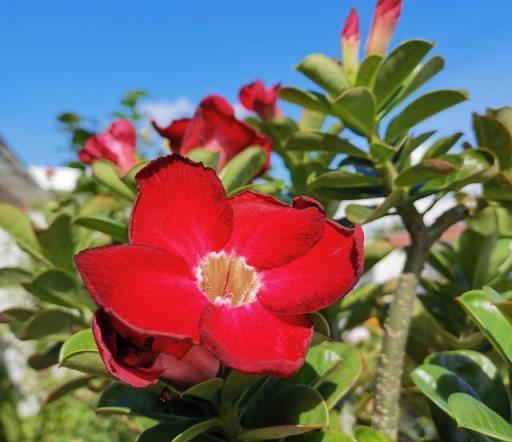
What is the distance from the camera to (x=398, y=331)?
0.81 meters

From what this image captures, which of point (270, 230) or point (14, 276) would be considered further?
point (14, 276)

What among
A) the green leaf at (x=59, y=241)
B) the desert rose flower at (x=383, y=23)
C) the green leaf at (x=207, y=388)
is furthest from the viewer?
the green leaf at (x=59, y=241)

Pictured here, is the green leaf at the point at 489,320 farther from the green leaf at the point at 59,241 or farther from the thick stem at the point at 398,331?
the green leaf at the point at 59,241

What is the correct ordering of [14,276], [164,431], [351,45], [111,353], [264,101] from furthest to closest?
[14,276]
[264,101]
[351,45]
[164,431]
[111,353]

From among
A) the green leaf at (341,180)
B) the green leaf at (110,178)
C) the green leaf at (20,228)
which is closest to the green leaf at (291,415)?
the green leaf at (341,180)

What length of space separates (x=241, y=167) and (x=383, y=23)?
301 millimetres

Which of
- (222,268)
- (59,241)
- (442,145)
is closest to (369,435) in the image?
(222,268)

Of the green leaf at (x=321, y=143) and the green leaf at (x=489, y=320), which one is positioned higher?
the green leaf at (x=321, y=143)

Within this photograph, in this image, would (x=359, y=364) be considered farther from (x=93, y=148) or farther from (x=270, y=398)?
(x=93, y=148)

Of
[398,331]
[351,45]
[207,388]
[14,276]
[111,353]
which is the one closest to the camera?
[111,353]

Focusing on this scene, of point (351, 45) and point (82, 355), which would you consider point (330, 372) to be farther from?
point (351, 45)

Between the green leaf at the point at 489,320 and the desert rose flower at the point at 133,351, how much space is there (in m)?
0.32

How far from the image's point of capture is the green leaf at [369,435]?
719 millimetres

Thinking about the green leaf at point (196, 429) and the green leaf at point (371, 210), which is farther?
the green leaf at point (371, 210)
